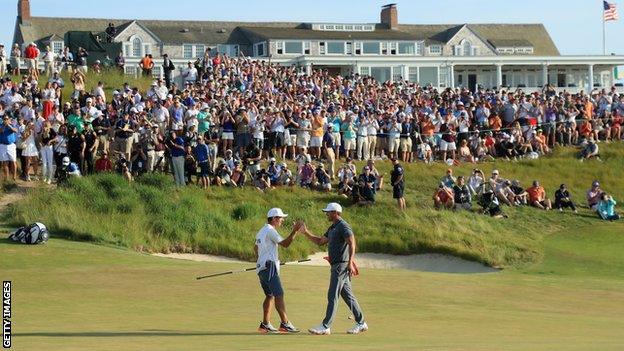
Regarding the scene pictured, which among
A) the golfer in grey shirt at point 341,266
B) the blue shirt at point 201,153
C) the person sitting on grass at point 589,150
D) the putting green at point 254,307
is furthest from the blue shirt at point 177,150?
the person sitting on grass at point 589,150

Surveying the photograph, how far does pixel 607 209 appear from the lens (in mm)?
41844

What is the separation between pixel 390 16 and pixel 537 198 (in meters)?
54.4

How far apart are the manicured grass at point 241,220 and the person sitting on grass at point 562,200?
0.78 m

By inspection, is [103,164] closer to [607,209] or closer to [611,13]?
[607,209]

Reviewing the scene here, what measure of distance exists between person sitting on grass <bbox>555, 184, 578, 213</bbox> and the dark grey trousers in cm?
2591

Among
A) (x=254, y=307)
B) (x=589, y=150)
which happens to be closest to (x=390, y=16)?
(x=589, y=150)

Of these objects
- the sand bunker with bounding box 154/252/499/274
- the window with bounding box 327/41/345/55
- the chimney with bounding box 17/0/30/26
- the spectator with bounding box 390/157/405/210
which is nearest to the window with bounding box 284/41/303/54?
the window with bounding box 327/41/345/55

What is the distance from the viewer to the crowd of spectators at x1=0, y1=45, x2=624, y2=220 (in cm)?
3612

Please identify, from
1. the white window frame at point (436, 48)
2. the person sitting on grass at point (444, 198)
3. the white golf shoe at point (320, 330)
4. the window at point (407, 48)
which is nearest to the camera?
the white golf shoe at point (320, 330)

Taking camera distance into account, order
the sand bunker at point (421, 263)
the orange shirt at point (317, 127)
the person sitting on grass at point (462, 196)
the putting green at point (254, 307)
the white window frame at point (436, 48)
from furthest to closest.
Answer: the white window frame at point (436, 48)
the orange shirt at point (317, 127)
the person sitting on grass at point (462, 196)
the sand bunker at point (421, 263)
the putting green at point (254, 307)

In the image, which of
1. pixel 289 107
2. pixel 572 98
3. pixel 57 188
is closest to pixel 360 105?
pixel 289 107

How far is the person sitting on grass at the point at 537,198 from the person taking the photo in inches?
1650

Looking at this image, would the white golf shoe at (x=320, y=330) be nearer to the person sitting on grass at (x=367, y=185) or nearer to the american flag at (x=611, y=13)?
the person sitting on grass at (x=367, y=185)

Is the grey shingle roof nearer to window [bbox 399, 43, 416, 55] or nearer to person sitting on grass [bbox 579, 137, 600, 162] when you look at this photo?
window [bbox 399, 43, 416, 55]
